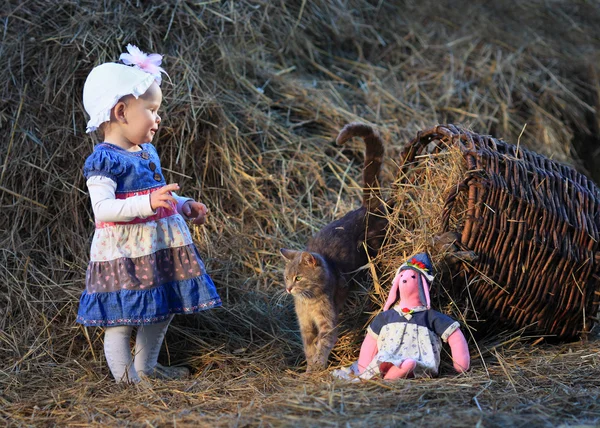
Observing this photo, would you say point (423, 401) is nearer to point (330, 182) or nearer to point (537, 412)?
point (537, 412)

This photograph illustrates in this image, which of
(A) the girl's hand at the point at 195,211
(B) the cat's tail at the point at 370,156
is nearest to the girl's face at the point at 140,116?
(A) the girl's hand at the point at 195,211

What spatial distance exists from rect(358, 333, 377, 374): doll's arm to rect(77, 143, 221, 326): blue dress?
711 mm

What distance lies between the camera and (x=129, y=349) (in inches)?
127

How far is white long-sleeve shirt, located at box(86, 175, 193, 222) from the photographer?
9.71 feet

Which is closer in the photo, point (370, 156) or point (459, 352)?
point (459, 352)

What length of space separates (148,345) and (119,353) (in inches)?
5.6

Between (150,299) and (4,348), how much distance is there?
0.91m

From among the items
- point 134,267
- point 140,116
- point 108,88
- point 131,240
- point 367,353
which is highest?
point 108,88

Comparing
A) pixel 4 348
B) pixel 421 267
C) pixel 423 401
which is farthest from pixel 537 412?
pixel 4 348

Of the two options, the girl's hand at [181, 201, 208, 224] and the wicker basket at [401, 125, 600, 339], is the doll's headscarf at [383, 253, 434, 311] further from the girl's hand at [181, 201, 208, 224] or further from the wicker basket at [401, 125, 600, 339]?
the girl's hand at [181, 201, 208, 224]

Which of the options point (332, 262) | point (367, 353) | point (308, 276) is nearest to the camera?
point (367, 353)

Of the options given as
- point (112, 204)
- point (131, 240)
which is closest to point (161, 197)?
point (112, 204)

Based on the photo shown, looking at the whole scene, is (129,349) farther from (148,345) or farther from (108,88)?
(108,88)

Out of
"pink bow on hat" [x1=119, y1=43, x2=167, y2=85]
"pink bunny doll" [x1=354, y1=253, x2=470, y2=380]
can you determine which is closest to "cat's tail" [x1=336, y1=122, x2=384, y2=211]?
"pink bunny doll" [x1=354, y1=253, x2=470, y2=380]
